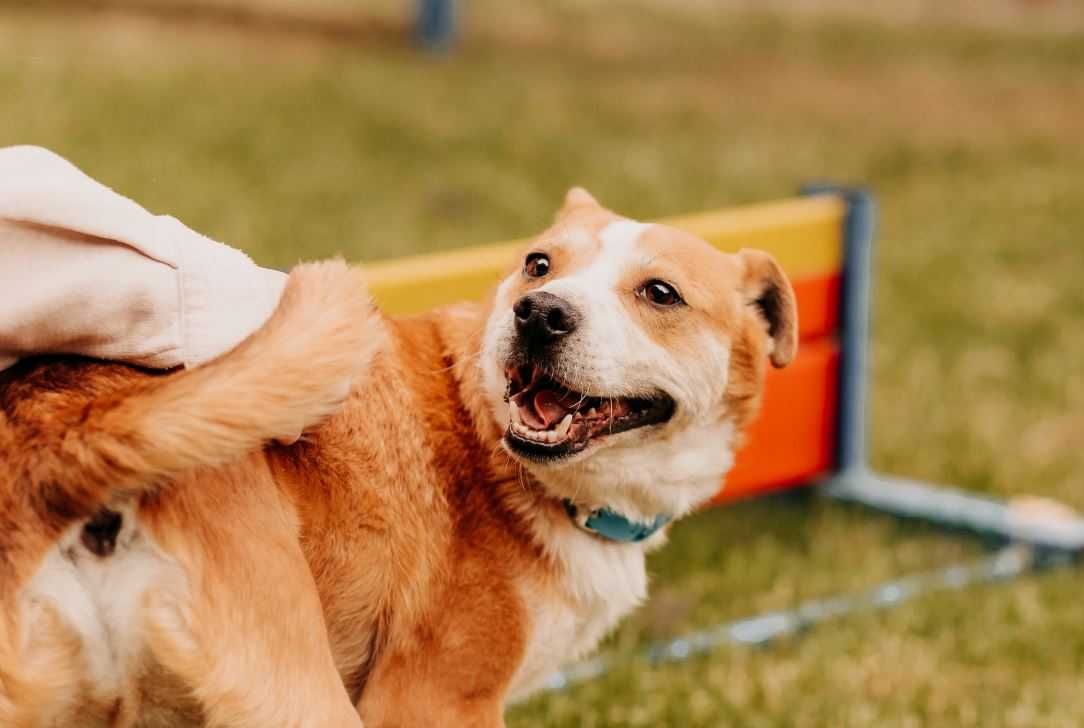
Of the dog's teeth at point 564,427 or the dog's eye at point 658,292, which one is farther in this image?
the dog's eye at point 658,292

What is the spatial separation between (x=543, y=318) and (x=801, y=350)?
8.39 feet

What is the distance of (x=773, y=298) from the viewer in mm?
3016

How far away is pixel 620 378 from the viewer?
2613 millimetres

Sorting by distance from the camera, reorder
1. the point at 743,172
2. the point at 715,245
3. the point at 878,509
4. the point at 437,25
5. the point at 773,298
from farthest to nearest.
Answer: the point at 437,25 < the point at 743,172 < the point at 878,509 < the point at 715,245 < the point at 773,298

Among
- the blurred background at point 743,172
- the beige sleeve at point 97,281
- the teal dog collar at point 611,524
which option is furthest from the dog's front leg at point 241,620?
Answer: the blurred background at point 743,172

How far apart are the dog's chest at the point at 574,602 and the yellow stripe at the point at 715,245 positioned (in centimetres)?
67

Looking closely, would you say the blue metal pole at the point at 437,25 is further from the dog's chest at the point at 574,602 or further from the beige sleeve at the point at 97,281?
the beige sleeve at the point at 97,281

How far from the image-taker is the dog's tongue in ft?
8.63

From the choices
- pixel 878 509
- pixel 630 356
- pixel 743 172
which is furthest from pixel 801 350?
pixel 743 172

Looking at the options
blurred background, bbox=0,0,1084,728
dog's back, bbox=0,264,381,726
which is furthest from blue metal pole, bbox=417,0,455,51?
dog's back, bbox=0,264,381,726

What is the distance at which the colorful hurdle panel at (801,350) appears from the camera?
4574 mm

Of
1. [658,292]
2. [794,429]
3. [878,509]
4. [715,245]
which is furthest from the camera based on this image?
[878,509]

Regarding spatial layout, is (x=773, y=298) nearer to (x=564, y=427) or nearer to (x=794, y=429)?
(x=564, y=427)

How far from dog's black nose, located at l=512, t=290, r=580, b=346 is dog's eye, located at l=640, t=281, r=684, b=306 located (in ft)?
0.70
